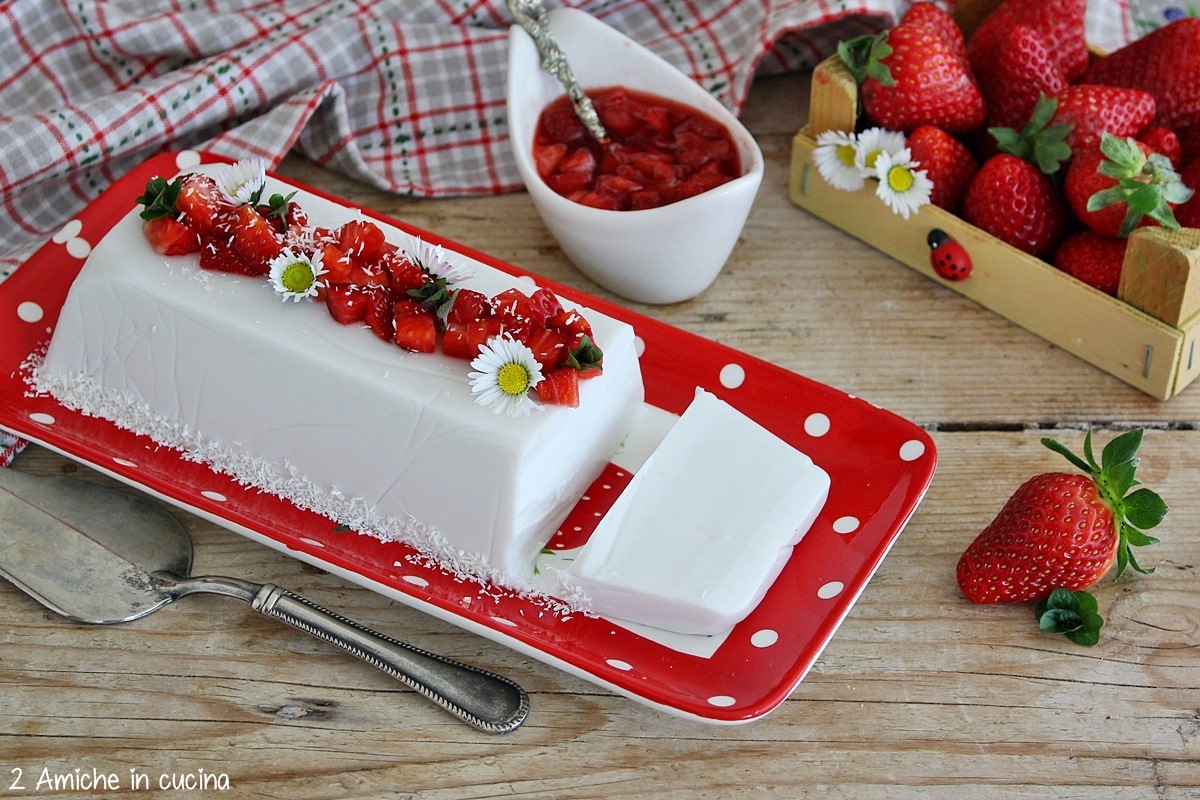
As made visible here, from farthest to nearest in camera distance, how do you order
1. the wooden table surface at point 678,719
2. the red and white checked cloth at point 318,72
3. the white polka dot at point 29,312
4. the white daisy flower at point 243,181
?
the red and white checked cloth at point 318,72, the white polka dot at point 29,312, the white daisy flower at point 243,181, the wooden table surface at point 678,719

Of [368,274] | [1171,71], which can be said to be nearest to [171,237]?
[368,274]

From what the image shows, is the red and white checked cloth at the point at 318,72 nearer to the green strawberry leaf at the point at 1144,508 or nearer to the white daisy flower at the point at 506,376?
the white daisy flower at the point at 506,376

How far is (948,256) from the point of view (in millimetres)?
1947

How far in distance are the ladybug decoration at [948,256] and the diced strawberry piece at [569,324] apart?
662 millimetres

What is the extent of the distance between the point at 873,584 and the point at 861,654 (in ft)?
0.37

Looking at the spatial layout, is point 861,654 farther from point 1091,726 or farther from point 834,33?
point 834,33

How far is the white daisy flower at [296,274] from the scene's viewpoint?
167 cm

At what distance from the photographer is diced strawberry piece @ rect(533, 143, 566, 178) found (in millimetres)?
1985

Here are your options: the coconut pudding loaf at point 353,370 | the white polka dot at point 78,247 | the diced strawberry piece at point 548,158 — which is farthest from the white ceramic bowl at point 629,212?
the white polka dot at point 78,247

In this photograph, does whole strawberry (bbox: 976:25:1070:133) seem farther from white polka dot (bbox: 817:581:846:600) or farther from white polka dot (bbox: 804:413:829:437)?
white polka dot (bbox: 817:581:846:600)

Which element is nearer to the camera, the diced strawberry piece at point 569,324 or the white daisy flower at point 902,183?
the diced strawberry piece at point 569,324

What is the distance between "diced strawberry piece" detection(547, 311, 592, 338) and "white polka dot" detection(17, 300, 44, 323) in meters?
0.86

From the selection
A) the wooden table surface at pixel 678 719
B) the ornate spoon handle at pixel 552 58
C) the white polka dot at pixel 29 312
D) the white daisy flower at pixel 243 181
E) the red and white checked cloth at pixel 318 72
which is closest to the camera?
the wooden table surface at pixel 678 719

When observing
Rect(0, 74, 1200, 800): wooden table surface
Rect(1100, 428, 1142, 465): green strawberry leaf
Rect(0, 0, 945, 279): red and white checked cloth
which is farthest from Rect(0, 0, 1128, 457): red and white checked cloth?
Rect(1100, 428, 1142, 465): green strawberry leaf
